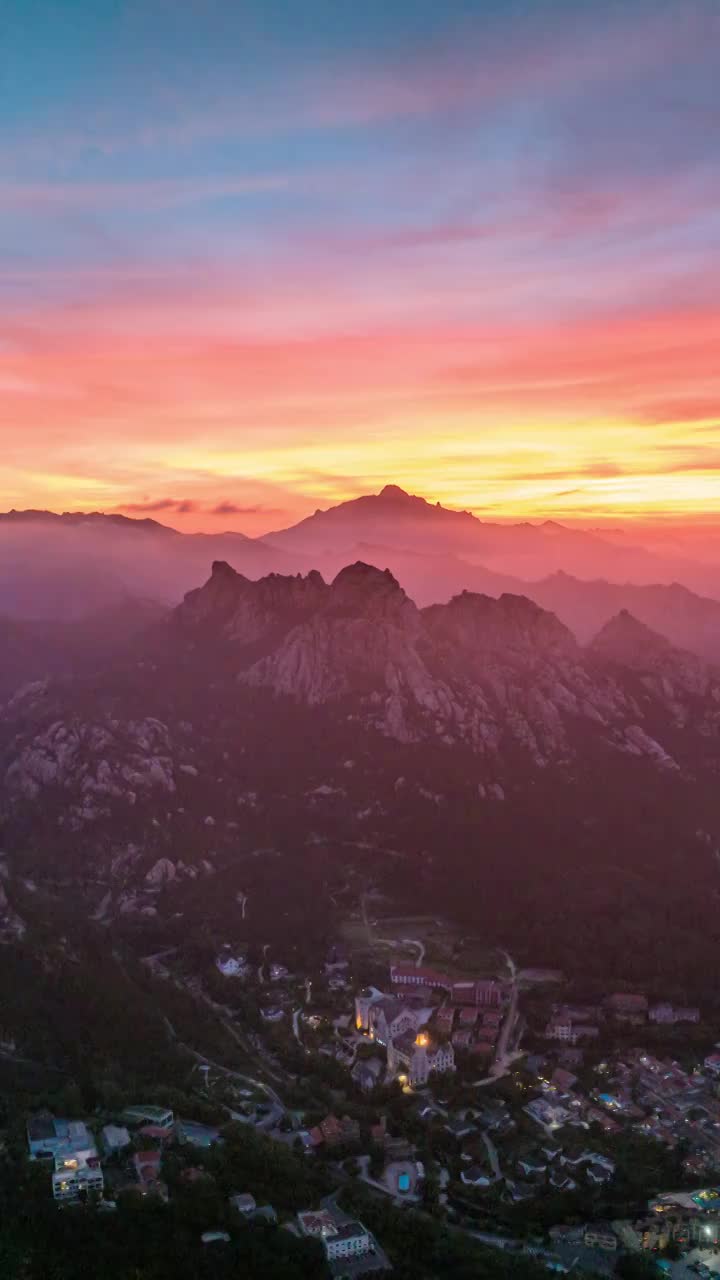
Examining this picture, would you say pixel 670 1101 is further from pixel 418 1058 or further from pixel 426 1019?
pixel 426 1019

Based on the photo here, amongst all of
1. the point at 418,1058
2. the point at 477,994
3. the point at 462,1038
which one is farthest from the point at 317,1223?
the point at 477,994

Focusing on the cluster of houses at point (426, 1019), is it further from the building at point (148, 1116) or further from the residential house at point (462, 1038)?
the building at point (148, 1116)

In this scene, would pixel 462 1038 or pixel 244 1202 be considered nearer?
pixel 244 1202

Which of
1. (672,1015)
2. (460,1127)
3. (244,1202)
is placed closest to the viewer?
(244,1202)

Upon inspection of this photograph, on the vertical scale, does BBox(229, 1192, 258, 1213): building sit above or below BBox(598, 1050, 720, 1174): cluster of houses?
above

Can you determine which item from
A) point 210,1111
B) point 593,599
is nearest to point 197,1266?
point 210,1111

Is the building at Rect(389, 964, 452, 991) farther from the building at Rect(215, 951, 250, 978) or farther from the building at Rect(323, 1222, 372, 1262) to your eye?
the building at Rect(323, 1222, 372, 1262)

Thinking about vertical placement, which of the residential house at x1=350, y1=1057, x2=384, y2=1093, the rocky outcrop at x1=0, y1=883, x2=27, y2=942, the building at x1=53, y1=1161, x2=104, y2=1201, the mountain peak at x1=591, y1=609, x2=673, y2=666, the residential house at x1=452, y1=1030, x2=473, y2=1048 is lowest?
the residential house at x1=350, y1=1057, x2=384, y2=1093

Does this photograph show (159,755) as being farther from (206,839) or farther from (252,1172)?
(252,1172)

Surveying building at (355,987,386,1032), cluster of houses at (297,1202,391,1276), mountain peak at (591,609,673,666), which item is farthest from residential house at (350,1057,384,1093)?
mountain peak at (591,609,673,666)
